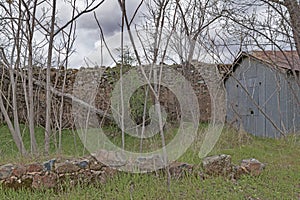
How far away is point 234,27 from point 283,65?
187 cm

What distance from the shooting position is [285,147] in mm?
5312

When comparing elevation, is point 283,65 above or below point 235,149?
above

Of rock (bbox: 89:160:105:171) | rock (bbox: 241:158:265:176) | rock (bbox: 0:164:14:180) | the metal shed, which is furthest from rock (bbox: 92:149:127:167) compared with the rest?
the metal shed

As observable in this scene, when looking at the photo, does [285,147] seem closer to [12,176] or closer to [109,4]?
[109,4]

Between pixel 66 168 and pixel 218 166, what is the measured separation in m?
1.58

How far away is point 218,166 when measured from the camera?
347 cm

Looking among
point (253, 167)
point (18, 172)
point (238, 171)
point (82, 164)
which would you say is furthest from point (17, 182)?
point (253, 167)

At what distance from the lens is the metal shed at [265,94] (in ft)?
21.8

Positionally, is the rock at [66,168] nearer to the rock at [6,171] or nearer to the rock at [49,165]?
the rock at [49,165]

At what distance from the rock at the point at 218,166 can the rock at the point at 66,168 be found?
1366mm

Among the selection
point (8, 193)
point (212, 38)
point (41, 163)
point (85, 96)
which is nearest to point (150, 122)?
point (85, 96)

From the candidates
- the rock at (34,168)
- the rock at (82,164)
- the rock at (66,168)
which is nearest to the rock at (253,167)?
the rock at (82,164)

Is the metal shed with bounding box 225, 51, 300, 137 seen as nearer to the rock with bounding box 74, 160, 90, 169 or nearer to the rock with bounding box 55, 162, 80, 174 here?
the rock with bounding box 74, 160, 90, 169

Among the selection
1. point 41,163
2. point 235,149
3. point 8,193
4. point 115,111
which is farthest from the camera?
point 115,111
